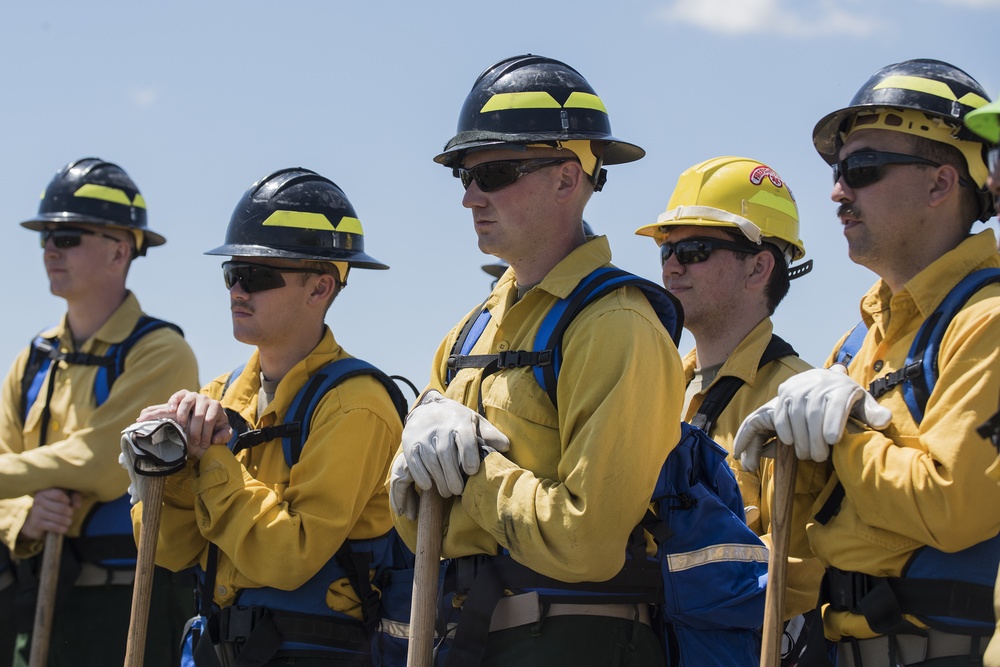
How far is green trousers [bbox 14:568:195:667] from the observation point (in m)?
7.49

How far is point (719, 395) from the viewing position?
19.5 feet

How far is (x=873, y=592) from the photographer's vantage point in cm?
440

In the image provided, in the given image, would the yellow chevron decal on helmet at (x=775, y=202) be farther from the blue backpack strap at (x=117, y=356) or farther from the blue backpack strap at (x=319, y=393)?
the blue backpack strap at (x=117, y=356)

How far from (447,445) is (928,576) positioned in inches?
65.4

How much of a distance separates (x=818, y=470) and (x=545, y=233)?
132cm

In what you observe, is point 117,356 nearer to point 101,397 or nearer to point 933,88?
point 101,397

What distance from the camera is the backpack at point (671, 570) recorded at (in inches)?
175

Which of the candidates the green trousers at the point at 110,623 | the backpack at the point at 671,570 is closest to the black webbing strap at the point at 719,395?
the backpack at the point at 671,570

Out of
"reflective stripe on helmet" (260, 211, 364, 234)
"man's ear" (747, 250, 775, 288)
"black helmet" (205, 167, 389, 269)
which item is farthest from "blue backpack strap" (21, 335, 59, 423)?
"man's ear" (747, 250, 775, 288)

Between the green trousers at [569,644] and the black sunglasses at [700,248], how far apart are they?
2434 mm

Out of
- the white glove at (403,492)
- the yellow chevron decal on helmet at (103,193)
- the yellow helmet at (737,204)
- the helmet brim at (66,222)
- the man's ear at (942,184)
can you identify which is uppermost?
the yellow chevron decal on helmet at (103,193)

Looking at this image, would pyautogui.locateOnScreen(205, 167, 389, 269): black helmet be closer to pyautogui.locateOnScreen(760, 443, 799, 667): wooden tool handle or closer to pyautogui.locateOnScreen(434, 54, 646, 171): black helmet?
pyautogui.locateOnScreen(434, 54, 646, 171): black helmet

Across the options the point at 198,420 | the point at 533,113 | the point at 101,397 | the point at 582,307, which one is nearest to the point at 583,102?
the point at 533,113

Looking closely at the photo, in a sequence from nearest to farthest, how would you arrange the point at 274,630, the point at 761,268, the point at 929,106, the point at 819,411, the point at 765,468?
the point at 819,411 < the point at 929,106 < the point at 765,468 < the point at 274,630 < the point at 761,268
